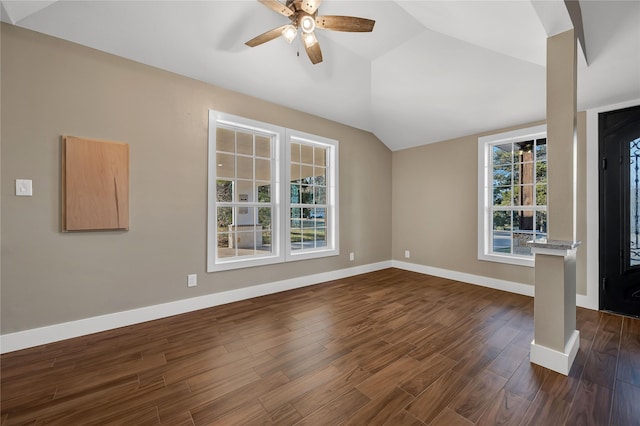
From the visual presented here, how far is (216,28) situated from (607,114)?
4449 millimetres

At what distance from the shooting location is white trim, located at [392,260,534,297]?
3693 millimetres

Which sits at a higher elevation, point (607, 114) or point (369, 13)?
point (369, 13)

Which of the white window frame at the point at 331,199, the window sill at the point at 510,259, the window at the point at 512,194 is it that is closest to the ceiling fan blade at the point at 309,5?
the white window frame at the point at 331,199

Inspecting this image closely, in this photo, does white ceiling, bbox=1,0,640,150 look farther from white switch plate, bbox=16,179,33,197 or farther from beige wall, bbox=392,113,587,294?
white switch plate, bbox=16,179,33,197

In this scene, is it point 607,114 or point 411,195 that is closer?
point 607,114

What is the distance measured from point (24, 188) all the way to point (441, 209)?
5297 millimetres

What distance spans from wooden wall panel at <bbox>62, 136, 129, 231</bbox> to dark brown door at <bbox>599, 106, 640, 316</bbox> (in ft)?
17.2

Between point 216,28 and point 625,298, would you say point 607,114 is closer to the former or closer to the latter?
point 625,298

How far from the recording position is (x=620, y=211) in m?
2.92

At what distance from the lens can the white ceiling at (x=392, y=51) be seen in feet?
7.14

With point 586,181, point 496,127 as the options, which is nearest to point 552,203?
point 586,181

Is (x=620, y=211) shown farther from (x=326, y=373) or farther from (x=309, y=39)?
(x=309, y=39)

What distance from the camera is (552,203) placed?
205 centimetres

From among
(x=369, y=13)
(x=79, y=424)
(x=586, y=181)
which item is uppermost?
(x=369, y=13)
